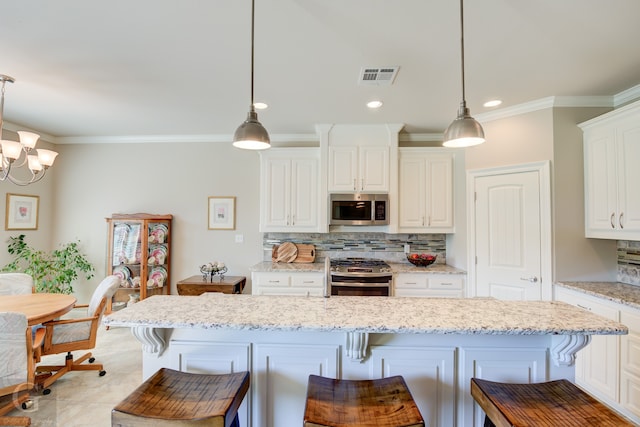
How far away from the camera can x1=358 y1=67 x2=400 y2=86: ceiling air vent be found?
2320 millimetres

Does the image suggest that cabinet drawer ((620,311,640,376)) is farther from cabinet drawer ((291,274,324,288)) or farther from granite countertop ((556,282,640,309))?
cabinet drawer ((291,274,324,288))

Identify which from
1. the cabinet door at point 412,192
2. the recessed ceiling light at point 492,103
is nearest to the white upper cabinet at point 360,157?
the cabinet door at point 412,192

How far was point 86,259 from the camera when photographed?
420 centimetres

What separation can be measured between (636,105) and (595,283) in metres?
1.48

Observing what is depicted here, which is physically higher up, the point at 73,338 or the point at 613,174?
the point at 613,174

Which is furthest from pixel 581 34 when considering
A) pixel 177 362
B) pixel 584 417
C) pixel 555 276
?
pixel 177 362

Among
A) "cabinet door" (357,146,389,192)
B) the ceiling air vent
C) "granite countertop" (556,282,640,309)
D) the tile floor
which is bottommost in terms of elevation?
the tile floor

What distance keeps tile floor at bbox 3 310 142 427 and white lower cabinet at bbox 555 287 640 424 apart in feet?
12.0

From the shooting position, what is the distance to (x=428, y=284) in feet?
11.0

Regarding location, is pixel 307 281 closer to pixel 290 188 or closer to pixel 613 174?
pixel 290 188

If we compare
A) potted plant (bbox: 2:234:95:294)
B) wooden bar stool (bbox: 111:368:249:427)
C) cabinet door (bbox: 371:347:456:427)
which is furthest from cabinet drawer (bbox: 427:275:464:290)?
potted plant (bbox: 2:234:95:294)

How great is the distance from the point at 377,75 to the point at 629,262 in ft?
8.93

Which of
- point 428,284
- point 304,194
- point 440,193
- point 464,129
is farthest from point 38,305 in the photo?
point 440,193

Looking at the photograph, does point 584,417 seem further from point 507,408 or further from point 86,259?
point 86,259
